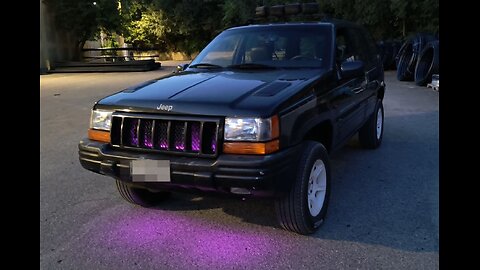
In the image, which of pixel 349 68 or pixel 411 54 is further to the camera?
pixel 411 54

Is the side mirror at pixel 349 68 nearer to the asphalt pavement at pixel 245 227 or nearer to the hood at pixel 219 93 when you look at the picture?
the hood at pixel 219 93

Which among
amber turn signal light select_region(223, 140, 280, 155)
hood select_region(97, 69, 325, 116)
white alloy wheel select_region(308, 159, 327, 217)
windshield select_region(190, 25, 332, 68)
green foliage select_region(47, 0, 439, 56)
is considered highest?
green foliage select_region(47, 0, 439, 56)

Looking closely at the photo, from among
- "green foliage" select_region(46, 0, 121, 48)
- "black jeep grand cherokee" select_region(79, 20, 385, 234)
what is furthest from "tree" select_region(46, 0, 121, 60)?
"black jeep grand cherokee" select_region(79, 20, 385, 234)

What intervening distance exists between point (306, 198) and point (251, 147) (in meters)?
0.62

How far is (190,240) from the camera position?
3.30m

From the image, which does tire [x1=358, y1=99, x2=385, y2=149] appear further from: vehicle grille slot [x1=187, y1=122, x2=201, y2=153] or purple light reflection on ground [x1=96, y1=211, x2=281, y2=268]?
vehicle grille slot [x1=187, y1=122, x2=201, y2=153]

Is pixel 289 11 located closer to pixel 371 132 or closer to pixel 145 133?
pixel 371 132

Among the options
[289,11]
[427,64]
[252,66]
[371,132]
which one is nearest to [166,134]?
[252,66]

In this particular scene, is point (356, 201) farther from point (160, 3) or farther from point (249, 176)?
point (160, 3)

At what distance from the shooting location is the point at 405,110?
348 inches

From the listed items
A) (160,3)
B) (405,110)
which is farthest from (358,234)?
(160,3)

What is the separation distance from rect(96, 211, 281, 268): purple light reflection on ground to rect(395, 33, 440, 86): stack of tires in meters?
9.84

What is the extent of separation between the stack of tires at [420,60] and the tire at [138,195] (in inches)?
383

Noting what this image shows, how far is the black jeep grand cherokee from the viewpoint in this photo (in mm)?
2891
